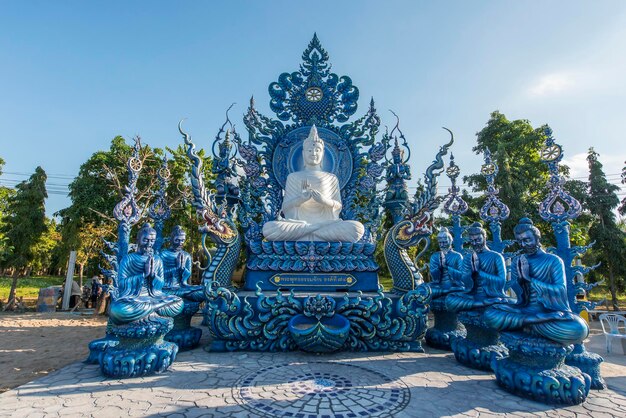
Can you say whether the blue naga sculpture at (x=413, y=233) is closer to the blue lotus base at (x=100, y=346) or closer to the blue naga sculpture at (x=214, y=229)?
the blue naga sculpture at (x=214, y=229)

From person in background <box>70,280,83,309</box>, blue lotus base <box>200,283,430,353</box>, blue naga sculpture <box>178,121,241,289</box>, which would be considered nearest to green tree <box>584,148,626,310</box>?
blue lotus base <box>200,283,430,353</box>

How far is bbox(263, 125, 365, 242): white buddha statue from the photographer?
8.37 metres

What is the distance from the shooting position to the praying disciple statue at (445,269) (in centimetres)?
693

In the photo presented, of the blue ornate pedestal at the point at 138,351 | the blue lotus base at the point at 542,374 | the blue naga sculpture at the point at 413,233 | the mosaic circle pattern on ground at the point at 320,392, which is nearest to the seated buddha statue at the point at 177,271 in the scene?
the blue ornate pedestal at the point at 138,351

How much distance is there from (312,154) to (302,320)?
5292 millimetres

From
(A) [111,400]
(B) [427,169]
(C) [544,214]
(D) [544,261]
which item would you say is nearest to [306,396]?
(A) [111,400]

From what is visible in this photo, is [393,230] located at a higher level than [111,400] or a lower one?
higher

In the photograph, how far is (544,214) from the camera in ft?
19.3

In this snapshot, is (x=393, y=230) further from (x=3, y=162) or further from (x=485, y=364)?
(x=3, y=162)

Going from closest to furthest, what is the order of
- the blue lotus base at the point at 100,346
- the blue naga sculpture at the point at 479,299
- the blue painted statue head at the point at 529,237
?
the blue painted statue head at the point at 529,237 < the blue lotus base at the point at 100,346 < the blue naga sculpture at the point at 479,299

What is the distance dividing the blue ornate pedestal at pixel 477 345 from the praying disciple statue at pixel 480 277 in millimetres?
199

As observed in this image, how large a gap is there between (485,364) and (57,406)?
6203 millimetres

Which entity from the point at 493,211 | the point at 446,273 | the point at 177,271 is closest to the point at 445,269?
the point at 446,273

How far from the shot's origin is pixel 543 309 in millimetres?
4457
